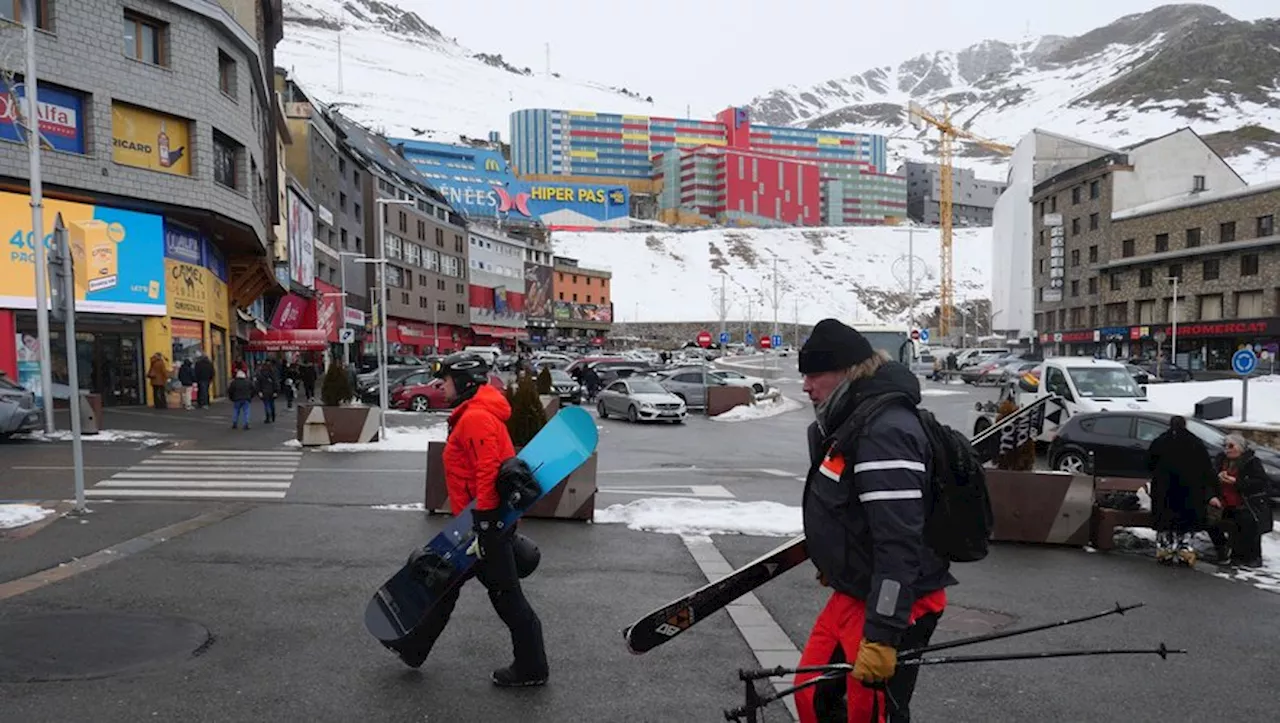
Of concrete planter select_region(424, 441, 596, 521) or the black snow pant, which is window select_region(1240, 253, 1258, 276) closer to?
concrete planter select_region(424, 441, 596, 521)

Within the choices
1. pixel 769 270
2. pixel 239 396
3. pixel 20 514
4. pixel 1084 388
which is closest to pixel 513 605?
pixel 20 514

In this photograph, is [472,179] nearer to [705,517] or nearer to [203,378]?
[203,378]

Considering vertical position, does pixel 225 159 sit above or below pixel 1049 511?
above

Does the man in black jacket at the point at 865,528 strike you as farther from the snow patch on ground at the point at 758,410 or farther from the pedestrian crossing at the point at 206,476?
the snow patch on ground at the point at 758,410

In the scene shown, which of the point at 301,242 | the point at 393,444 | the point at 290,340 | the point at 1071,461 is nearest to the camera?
the point at 1071,461

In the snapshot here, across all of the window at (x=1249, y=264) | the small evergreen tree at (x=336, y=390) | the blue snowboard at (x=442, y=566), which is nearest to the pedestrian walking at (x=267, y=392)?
the small evergreen tree at (x=336, y=390)

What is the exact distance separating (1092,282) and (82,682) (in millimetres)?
73852

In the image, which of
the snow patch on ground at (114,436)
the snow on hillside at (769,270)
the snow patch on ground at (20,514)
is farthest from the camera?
the snow on hillside at (769,270)

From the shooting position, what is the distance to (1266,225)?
52.6 metres

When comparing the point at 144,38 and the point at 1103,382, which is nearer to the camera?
the point at 1103,382

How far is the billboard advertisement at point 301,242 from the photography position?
44.9 metres

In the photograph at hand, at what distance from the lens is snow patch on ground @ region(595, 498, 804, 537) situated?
986 centimetres

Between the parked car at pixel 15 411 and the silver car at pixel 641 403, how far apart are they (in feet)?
49.9

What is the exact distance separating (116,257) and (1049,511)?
69.9 feet
